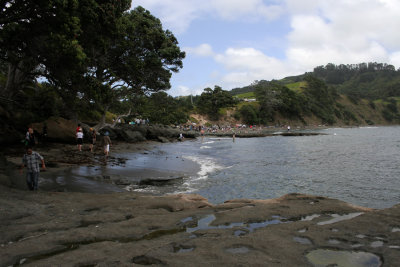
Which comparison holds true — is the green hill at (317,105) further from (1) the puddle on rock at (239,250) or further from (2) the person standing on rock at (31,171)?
(1) the puddle on rock at (239,250)

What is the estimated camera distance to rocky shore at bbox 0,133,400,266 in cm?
467

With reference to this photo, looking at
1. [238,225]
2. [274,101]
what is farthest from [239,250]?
[274,101]

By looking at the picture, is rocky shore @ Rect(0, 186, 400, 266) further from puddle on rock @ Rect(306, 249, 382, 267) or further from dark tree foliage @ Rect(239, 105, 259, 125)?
dark tree foliage @ Rect(239, 105, 259, 125)

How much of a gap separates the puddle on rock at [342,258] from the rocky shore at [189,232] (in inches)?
0.7

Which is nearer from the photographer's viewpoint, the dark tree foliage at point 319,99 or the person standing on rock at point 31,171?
the person standing on rock at point 31,171

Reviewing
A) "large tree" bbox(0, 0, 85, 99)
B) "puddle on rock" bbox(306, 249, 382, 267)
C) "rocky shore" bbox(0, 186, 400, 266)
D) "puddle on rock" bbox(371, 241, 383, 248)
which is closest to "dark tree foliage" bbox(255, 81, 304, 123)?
"large tree" bbox(0, 0, 85, 99)

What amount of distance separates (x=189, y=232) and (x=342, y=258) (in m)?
3.09

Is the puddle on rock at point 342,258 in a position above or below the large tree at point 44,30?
below

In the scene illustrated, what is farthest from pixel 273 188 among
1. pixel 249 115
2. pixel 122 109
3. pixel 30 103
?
pixel 249 115

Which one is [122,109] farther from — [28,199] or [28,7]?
[28,199]

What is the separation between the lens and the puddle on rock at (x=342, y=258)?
454cm

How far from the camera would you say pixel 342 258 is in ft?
15.6

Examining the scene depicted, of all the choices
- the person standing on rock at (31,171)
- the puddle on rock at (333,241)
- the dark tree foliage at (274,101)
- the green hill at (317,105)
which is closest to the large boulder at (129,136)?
the person standing on rock at (31,171)

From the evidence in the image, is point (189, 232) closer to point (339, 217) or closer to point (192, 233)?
point (192, 233)
